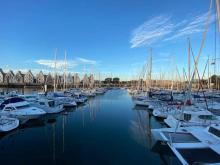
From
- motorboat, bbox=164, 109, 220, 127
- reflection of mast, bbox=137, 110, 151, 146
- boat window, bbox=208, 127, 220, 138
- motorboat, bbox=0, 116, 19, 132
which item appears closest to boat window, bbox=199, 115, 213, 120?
motorboat, bbox=164, 109, 220, 127

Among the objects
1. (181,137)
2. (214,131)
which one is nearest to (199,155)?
(214,131)

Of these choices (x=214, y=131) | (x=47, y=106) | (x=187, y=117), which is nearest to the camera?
(x=214, y=131)

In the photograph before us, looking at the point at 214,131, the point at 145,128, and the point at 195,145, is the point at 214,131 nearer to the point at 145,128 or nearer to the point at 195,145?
the point at 195,145

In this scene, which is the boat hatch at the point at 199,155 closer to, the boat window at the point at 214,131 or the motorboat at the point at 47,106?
the boat window at the point at 214,131

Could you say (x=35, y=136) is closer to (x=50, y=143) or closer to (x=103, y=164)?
(x=50, y=143)

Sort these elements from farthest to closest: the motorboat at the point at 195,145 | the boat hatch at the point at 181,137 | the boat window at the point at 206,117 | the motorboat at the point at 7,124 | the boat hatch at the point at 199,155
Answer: the boat window at the point at 206,117
the motorboat at the point at 7,124
the boat hatch at the point at 181,137
the motorboat at the point at 195,145
the boat hatch at the point at 199,155

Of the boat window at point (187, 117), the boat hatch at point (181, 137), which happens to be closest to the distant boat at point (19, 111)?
the boat hatch at point (181, 137)

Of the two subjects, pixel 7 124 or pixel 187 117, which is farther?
pixel 187 117

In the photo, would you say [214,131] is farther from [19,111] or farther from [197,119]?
[19,111]

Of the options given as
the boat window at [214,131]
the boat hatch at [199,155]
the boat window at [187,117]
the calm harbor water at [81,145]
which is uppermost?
the boat window at [214,131]

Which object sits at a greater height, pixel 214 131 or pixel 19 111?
pixel 214 131

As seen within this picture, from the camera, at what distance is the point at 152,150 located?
15852 mm

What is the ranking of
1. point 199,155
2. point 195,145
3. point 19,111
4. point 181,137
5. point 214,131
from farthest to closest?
1. point 19,111
2. point 181,137
3. point 214,131
4. point 195,145
5. point 199,155

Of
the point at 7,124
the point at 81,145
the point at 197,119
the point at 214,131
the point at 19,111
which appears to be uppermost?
the point at 214,131
